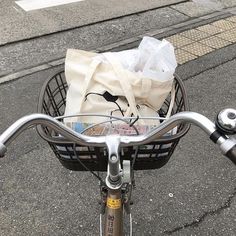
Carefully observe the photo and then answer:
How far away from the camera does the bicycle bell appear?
101 centimetres

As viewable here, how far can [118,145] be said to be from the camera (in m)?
1.20

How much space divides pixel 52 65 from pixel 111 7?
182 centimetres

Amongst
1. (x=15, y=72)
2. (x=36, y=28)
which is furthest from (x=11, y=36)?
(x=15, y=72)

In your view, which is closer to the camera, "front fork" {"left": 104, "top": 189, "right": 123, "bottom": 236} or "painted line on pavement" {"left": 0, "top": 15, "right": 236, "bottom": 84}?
"front fork" {"left": 104, "top": 189, "right": 123, "bottom": 236}

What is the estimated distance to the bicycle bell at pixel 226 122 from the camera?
39.9 inches

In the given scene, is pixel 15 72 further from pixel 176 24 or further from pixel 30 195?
pixel 176 24

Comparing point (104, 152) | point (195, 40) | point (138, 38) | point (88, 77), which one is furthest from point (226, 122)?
point (195, 40)

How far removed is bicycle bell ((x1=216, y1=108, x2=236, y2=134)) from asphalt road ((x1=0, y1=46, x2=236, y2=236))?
1658 millimetres

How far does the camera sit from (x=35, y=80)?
390cm

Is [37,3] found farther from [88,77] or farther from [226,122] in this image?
[226,122]

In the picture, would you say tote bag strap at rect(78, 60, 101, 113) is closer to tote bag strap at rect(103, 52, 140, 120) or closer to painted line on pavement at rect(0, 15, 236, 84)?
tote bag strap at rect(103, 52, 140, 120)

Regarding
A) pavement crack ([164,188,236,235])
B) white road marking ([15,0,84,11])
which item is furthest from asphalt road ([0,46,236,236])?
white road marking ([15,0,84,11])

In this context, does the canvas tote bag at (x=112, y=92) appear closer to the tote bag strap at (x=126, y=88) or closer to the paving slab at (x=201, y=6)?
the tote bag strap at (x=126, y=88)

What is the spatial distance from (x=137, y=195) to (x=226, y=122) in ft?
6.02
